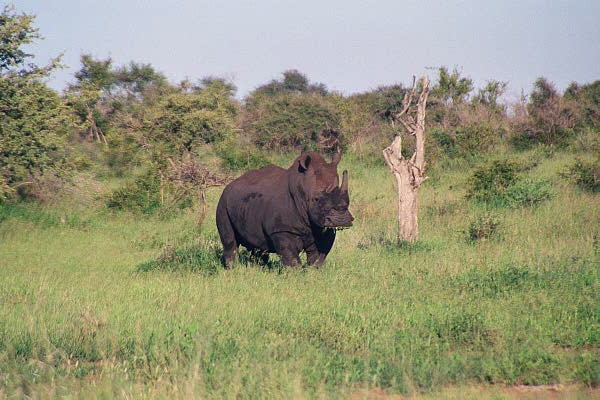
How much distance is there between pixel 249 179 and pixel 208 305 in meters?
3.70

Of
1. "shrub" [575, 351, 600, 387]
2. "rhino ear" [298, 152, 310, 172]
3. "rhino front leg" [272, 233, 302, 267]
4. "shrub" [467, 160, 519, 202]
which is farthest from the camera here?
"shrub" [467, 160, 519, 202]

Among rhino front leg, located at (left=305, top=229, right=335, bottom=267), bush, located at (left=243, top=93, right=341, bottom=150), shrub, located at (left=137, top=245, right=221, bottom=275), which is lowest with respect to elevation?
shrub, located at (left=137, top=245, right=221, bottom=275)

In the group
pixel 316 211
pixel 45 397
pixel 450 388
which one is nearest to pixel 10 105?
pixel 316 211

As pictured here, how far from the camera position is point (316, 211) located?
9555mm

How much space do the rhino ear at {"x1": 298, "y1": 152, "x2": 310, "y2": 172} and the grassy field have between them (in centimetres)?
140

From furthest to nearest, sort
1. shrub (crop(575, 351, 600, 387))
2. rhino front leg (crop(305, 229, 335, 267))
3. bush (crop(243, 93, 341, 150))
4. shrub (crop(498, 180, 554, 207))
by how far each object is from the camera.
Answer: bush (crop(243, 93, 341, 150))
shrub (crop(498, 180, 554, 207))
rhino front leg (crop(305, 229, 335, 267))
shrub (crop(575, 351, 600, 387))

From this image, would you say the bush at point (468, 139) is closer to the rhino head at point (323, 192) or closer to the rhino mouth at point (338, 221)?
the rhino head at point (323, 192)

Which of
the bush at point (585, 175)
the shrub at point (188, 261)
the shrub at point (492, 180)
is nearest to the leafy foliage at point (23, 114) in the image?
the shrub at point (188, 261)

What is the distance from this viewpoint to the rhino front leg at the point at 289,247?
987 centimetres

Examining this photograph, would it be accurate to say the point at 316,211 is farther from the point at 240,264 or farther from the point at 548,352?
the point at 548,352

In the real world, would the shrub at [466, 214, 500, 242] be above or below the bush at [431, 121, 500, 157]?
below

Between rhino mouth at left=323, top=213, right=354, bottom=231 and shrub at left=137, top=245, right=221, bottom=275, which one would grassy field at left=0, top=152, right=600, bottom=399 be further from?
rhino mouth at left=323, top=213, right=354, bottom=231

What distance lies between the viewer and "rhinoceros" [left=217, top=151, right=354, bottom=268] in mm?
9500

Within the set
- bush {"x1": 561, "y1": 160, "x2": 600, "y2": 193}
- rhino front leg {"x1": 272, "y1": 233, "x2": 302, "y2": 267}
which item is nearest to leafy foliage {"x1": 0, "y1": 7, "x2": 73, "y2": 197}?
rhino front leg {"x1": 272, "y1": 233, "x2": 302, "y2": 267}
